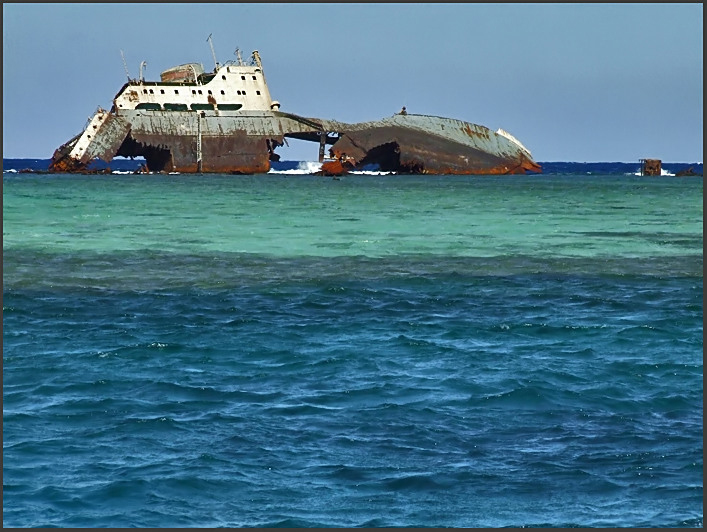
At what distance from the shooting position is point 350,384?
51.7 ft

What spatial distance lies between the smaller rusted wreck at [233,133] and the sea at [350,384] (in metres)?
46.7

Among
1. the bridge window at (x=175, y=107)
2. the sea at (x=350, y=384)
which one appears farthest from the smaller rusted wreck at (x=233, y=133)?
the sea at (x=350, y=384)

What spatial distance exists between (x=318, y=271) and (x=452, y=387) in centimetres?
1202

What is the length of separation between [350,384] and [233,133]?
67.8 m

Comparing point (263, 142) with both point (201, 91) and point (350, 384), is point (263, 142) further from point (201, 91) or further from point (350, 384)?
point (350, 384)

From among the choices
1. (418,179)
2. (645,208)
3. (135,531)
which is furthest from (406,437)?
(418,179)

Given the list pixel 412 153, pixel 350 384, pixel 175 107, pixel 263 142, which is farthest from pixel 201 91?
pixel 350 384

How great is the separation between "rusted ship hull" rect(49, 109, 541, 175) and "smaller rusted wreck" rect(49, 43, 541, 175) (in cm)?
7

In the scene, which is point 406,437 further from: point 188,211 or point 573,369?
point 188,211

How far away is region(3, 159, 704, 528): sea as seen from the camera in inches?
451

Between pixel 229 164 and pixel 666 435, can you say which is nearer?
pixel 666 435

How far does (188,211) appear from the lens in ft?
157

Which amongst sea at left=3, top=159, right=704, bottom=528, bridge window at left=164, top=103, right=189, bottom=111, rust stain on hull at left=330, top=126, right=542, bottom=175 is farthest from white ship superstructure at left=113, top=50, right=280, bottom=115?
sea at left=3, top=159, right=704, bottom=528

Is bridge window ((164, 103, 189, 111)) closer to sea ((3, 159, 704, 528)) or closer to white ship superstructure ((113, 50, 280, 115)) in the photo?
white ship superstructure ((113, 50, 280, 115))
